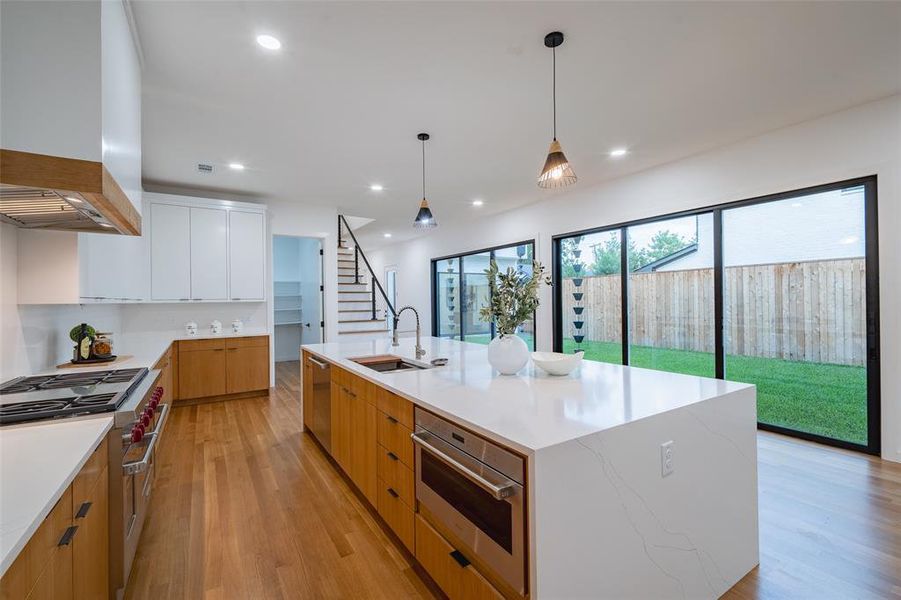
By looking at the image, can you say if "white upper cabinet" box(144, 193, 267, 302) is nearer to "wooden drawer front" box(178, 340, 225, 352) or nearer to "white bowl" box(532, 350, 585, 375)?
"wooden drawer front" box(178, 340, 225, 352)

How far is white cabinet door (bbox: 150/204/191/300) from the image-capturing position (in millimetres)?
4648

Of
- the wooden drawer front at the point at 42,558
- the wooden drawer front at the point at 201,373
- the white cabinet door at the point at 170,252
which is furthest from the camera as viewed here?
the wooden drawer front at the point at 201,373

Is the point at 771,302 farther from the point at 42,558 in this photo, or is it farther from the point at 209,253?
the point at 209,253

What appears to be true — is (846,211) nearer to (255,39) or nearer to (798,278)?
(798,278)

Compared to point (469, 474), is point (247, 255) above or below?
above

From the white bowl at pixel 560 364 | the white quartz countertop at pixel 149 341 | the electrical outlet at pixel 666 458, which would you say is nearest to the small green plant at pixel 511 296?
the white bowl at pixel 560 364

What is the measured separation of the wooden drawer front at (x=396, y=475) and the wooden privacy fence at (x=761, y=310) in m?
3.59

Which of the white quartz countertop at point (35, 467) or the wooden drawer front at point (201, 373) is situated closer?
the white quartz countertop at point (35, 467)

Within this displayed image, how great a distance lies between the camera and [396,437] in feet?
6.48

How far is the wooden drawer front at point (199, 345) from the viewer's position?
478cm

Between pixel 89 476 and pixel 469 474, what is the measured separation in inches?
48.6

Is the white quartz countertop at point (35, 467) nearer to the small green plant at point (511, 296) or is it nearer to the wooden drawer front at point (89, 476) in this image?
the wooden drawer front at point (89, 476)

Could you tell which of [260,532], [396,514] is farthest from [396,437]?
[260,532]

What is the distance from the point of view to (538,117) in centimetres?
320
